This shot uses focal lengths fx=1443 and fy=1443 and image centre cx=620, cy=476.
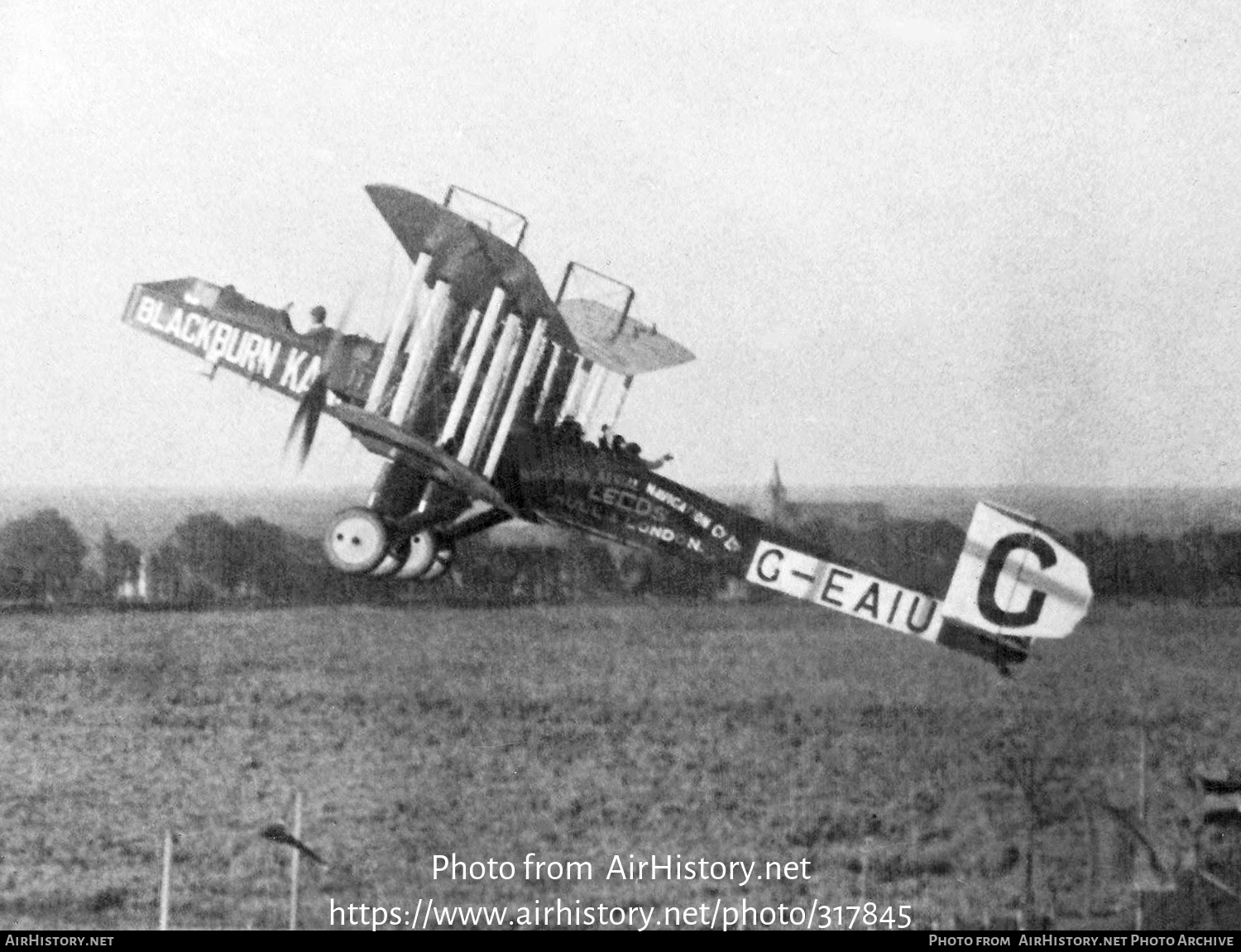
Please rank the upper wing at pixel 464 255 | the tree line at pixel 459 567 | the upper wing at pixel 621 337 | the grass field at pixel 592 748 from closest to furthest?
1. the upper wing at pixel 464 255
2. the grass field at pixel 592 748
3. the upper wing at pixel 621 337
4. the tree line at pixel 459 567

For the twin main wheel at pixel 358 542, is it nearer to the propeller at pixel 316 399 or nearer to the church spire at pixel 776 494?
the propeller at pixel 316 399

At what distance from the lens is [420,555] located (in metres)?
6.65

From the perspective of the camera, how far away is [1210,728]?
7.02 meters

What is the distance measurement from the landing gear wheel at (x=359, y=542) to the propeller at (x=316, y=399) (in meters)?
0.44

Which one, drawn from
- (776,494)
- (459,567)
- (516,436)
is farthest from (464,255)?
(776,494)

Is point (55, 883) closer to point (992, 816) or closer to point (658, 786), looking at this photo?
point (658, 786)

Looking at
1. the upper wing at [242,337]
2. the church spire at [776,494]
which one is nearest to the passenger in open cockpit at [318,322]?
the upper wing at [242,337]

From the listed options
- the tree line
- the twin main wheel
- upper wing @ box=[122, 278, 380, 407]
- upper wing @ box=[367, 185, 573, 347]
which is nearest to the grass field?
the tree line

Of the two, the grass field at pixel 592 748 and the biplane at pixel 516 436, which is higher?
the biplane at pixel 516 436

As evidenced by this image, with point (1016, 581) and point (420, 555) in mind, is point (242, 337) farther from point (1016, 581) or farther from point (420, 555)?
point (1016, 581)

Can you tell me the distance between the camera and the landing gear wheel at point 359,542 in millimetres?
6258

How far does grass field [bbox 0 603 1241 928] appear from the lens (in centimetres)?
653

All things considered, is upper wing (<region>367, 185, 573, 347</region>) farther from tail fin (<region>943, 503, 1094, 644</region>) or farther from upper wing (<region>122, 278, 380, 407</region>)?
tail fin (<region>943, 503, 1094, 644</region>)

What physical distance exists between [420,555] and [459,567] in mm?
310
